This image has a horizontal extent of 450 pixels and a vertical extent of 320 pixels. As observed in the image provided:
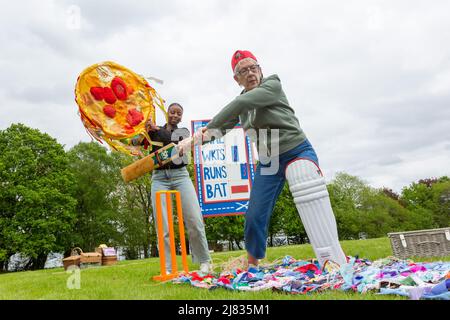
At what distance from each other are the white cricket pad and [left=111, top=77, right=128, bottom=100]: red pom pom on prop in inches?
80.0

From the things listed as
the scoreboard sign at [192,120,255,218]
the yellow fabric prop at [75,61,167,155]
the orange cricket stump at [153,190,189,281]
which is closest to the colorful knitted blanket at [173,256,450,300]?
the orange cricket stump at [153,190,189,281]

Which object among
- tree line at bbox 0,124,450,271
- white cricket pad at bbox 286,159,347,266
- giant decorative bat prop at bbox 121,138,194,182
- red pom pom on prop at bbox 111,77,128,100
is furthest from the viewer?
tree line at bbox 0,124,450,271

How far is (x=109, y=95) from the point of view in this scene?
4000 millimetres

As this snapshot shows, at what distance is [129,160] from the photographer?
24.8 meters

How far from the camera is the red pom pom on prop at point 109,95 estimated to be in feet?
13.0

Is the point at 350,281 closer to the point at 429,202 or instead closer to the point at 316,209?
the point at 316,209

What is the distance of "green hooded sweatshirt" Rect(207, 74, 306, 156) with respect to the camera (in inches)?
119

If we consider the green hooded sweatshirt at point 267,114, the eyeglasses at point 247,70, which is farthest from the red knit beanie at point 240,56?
the green hooded sweatshirt at point 267,114

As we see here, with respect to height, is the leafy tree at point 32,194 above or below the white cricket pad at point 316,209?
above

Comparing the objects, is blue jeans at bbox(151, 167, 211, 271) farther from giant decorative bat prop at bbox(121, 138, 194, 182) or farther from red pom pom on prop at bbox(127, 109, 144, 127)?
giant decorative bat prop at bbox(121, 138, 194, 182)

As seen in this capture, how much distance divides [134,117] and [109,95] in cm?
33

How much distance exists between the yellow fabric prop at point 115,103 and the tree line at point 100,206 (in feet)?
54.5

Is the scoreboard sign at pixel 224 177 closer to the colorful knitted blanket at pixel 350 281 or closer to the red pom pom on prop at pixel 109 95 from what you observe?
the red pom pom on prop at pixel 109 95
